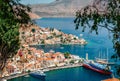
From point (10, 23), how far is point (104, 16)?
3.24 metres

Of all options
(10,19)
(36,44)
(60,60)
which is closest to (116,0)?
(10,19)

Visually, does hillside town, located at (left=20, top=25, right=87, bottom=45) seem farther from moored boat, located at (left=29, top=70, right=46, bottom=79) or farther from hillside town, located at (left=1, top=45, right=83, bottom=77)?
moored boat, located at (left=29, top=70, right=46, bottom=79)

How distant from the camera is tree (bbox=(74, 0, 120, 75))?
7.74m

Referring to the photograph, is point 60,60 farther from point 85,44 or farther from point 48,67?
point 85,44

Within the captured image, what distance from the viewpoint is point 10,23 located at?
9.93m

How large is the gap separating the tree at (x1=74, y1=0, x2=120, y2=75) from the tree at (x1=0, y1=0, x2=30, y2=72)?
2.25 meters

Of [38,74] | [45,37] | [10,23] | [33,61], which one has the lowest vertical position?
[38,74]

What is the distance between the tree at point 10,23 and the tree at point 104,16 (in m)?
2.25

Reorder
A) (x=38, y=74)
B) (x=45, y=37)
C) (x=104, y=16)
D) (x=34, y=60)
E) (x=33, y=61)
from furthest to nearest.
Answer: (x=45, y=37), (x=34, y=60), (x=33, y=61), (x=38, y=74), (x=104, y=16)

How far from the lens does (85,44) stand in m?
110

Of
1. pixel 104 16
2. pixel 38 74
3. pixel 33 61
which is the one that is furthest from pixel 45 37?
pixel 104 16

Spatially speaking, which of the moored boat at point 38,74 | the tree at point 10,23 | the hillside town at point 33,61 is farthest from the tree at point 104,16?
the moored boat at point 38,74

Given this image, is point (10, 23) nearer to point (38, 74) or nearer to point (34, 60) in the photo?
point (38, 74)

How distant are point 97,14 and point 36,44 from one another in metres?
97.7
